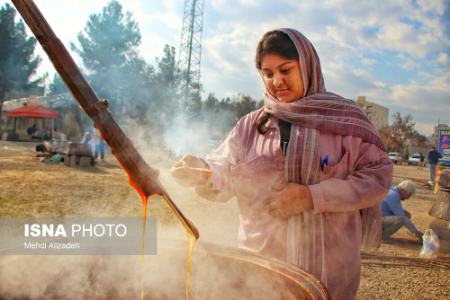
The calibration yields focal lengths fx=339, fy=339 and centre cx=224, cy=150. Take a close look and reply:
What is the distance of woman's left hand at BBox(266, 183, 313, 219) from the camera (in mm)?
1419

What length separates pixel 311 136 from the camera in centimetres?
153

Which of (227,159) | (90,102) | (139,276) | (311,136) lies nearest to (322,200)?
(311,136)

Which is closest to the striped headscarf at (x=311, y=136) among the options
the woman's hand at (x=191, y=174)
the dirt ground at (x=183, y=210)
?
the woman's hand at (x=191, y=174)

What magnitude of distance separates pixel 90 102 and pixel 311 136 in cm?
93

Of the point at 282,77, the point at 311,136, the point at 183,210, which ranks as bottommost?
the point at 183,210

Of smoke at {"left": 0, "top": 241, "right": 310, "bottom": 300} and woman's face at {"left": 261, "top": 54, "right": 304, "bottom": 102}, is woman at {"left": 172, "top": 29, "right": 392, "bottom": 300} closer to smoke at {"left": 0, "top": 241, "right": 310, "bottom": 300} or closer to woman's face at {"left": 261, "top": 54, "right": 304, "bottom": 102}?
woman's face at {"left": 261, "top": 54, "right": 304, "bottom": 102}

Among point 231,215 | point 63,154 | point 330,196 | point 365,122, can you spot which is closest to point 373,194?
point 330,196

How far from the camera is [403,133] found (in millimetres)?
38906

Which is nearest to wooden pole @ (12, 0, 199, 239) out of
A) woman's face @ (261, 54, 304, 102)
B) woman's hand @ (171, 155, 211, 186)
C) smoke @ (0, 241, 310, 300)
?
woman's hand @ (171, 155, 211, 186)

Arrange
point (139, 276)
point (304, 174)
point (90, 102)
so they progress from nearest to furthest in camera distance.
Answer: point (90, 102)
point (304, 174)
point (139, 276)

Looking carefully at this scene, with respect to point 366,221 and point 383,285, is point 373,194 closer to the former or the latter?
point 366,221

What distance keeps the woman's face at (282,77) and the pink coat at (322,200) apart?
0.15 meters

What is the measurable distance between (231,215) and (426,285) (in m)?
3.47

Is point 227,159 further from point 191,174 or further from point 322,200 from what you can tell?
A: point 322,200
